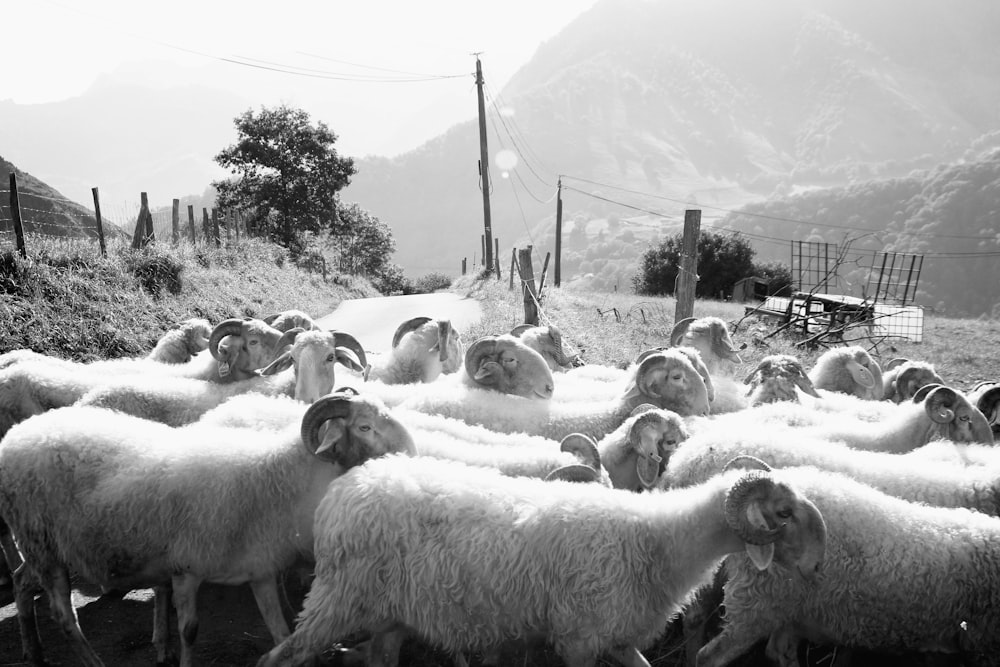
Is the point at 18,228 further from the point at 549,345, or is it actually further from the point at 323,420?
the point at 323,420

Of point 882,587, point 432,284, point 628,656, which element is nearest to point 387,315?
point 628,656

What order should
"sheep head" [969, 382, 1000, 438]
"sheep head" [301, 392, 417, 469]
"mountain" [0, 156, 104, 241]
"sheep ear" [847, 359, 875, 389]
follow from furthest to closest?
"mountain" [0, 156, 104, 241] → "sheep ear" [847, 359, 875, 389] → "sheep head" [969, 382, 1000, 438] → "sheep head" [301, 392, 417, 469]

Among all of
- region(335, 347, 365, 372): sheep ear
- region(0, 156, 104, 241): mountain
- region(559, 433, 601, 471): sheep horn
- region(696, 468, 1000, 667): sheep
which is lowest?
region(696, 468, 1000, 667): sheep

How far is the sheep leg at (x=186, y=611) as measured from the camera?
4484 millimetres

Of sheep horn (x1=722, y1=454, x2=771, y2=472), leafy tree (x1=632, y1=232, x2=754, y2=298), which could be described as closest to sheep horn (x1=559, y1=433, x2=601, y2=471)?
sheep horn (x1=722, y1=454, x2=771, y2=472)

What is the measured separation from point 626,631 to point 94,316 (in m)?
11.2

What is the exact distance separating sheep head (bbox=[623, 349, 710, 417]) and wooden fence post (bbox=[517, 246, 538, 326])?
6.13 meters

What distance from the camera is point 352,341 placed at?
7.97 m

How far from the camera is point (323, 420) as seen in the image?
15.4ft

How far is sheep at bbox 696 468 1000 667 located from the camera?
13.3ft

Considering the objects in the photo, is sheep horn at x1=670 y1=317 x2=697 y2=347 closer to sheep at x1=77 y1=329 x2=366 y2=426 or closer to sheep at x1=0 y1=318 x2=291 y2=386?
sheep at x1=77 y1=329 x2=366 y2=426

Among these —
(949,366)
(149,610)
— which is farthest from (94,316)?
(949,366)

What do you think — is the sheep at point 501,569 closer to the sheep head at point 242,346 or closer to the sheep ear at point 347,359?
the sheep ear at point 347,359

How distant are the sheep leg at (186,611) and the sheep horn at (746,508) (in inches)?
122
